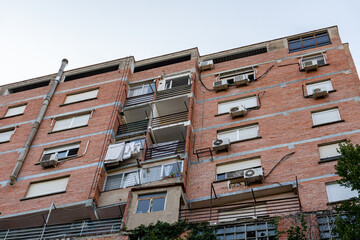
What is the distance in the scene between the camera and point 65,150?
91.5 ft

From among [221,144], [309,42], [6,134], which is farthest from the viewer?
[6,134]

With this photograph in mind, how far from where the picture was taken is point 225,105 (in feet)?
93.7

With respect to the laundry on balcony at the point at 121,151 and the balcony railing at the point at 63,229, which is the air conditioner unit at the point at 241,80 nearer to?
the laundry on balcony at the point at 121,151

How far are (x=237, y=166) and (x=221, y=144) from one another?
1.44 metres

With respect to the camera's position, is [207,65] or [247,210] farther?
[207,65]

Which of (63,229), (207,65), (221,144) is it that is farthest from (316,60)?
(63,229)

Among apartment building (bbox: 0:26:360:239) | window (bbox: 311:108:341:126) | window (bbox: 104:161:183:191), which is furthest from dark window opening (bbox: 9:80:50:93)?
window (bbox: 311:108:341:126)

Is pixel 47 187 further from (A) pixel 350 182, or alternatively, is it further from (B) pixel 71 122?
(A) pixel 350 182

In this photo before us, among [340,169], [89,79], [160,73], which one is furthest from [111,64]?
[340,169]

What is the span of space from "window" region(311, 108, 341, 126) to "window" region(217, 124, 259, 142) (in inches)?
121

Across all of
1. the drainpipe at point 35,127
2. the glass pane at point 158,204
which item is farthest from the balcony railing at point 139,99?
the glass pane at point 158,204

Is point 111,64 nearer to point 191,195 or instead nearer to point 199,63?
point 199,63

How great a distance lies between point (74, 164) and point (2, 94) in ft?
40.7

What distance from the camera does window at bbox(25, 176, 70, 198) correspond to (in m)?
25.5
